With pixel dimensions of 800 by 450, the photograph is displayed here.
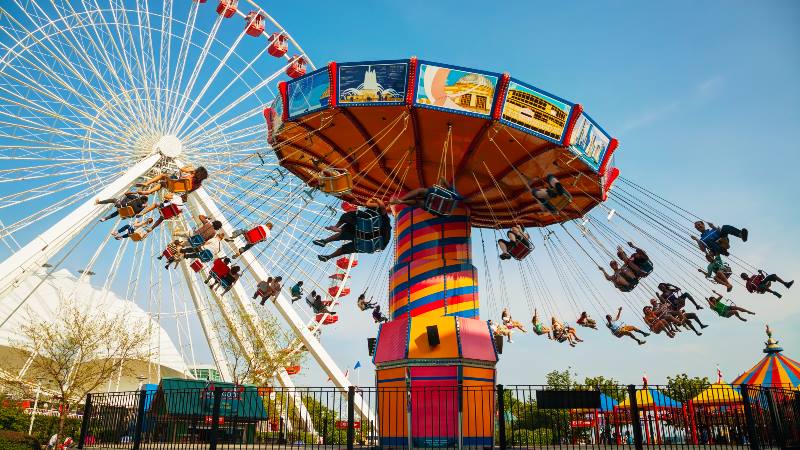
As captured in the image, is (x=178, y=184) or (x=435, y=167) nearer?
(x=178, y=184)

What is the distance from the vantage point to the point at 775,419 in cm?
1079

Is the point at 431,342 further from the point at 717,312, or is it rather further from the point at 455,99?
the point at 717,312

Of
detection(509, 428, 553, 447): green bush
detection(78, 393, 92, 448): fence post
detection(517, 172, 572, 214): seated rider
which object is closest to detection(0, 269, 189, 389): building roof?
detection(509, 428, 553, 447): green bush

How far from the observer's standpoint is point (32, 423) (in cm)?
2600

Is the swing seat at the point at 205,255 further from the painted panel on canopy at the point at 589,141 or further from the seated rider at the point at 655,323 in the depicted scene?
the seated rider at the point at 655,323

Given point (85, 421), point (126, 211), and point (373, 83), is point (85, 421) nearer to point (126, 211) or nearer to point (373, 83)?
point (126, 211)

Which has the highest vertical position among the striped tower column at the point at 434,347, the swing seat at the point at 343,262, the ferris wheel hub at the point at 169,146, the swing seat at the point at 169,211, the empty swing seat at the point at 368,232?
the ferris wheel hub at the point at 169,146

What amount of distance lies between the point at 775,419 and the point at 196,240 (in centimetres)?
1375

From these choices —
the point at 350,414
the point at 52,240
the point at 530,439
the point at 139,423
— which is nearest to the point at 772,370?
the point at 530,439

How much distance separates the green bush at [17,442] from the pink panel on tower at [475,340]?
48.5 feet

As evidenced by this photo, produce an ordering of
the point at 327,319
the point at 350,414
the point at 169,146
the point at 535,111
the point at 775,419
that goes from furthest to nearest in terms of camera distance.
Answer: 1. the point at 327,319
2. the point at 169,146
3. the point at 535,111
4. the point at 775,419
5. the point at 350,414

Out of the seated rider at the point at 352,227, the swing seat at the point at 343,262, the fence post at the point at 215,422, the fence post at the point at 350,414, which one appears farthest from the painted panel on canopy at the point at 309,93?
the swing seat at the point at 343,262

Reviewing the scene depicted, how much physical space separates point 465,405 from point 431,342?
61.9 inches

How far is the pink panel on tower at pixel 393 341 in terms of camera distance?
13634mm
